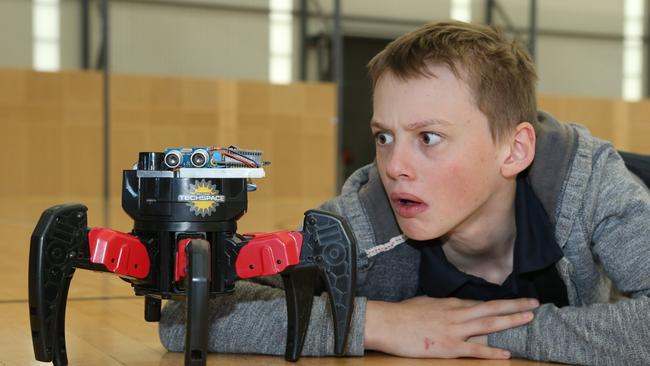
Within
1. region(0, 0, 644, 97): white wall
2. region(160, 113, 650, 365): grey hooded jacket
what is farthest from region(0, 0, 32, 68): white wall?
region(160, 113, 650, 365): grey hooded jacket

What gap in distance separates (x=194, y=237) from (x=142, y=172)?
0.09m

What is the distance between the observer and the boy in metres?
1.31

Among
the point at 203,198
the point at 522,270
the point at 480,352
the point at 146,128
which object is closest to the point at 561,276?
the point at 522,270

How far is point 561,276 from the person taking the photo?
146 centimetres

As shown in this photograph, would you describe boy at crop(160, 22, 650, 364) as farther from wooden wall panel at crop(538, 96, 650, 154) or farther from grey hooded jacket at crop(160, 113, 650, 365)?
wooden wall panel at crop(538, 96, 650, 154)

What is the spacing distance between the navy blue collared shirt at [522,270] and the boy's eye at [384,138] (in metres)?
0.22

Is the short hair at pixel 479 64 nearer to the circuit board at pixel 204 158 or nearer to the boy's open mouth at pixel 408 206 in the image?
the boy's open mouth at pixel 408 206

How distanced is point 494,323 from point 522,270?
96 millimetres

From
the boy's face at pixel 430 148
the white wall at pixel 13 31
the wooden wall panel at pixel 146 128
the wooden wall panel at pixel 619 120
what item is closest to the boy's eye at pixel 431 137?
the boy's face at pixel 430 148

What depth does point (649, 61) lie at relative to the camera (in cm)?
976

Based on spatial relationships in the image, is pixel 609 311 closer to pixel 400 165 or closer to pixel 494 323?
pixel 494 323

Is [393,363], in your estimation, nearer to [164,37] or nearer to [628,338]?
[628,338]

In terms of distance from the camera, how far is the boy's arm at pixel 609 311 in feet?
4.26

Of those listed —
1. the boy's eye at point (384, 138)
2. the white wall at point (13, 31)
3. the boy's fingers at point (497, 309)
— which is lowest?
the boy's fingers at point (497, 309)
